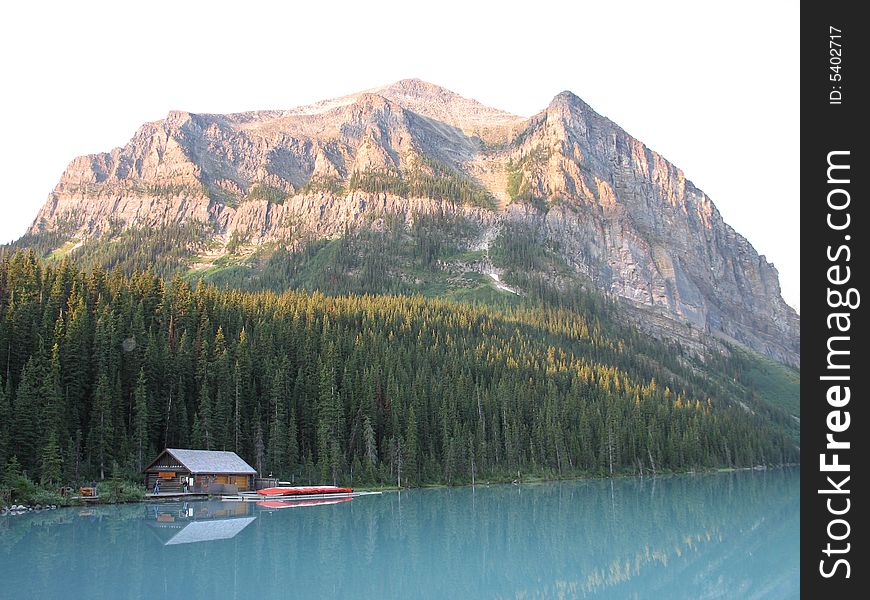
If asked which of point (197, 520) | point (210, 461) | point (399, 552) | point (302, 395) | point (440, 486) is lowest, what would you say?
point (440, 486)

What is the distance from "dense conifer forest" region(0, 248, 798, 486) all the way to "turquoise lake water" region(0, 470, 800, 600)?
1387 centimetres

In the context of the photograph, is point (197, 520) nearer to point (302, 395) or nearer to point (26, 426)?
point (26, 426)

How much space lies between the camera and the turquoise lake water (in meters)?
30.0

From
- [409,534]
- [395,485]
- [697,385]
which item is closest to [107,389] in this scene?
[395,485]

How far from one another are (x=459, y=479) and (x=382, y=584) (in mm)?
70430

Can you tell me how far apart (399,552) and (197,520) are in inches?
778

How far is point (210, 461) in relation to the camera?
7381 centimetres

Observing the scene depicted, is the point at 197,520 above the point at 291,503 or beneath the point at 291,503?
above

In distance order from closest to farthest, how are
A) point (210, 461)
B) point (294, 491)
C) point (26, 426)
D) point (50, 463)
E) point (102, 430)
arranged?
point (50, 463), point (26, 426), point (102, 430), point (294, 491), point (210, 461)

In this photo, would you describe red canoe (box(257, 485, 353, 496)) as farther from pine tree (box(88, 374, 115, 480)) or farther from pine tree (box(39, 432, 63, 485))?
pine tree (box(39, 432, 63, 485))

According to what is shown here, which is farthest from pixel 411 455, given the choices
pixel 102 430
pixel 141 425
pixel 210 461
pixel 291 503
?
pixel 102 430

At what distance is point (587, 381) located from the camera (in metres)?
146

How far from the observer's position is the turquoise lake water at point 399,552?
30.0m
